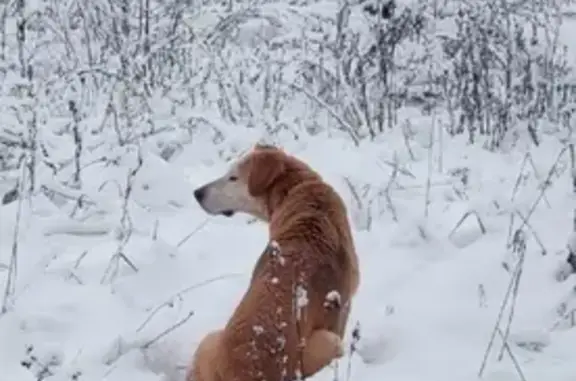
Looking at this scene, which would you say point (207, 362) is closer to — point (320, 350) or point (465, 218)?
point (320, 350)

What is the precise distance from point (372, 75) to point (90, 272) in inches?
128

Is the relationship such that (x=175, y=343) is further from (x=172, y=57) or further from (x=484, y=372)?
(x=172, y=57)

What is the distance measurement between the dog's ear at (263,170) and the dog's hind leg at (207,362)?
3.13 feet

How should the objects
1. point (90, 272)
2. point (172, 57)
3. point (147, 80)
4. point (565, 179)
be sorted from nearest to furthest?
point (90, 272), point (565, 179), point (147, 80), point (172, 57)

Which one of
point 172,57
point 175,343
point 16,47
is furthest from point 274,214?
point 16,47

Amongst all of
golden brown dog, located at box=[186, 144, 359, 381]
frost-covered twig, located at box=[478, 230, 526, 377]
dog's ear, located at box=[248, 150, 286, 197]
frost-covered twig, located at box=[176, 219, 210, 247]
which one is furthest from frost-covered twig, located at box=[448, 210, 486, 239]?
frost-covered twig, located at box=[176, 219, 210, 247]

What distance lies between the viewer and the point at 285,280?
13.1 feet

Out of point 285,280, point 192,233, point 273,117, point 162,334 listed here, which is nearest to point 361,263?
point 192,233

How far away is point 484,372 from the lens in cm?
424

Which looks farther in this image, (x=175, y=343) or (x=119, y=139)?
(x=119, y=139)

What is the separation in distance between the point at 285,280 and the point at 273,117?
3363 mm

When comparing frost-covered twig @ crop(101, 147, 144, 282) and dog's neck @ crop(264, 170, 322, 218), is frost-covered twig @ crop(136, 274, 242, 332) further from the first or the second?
dog's neck @ crop(264, 170, 322, 218)

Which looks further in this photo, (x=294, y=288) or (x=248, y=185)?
(x=248, y=185)

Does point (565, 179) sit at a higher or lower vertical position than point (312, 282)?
lower
